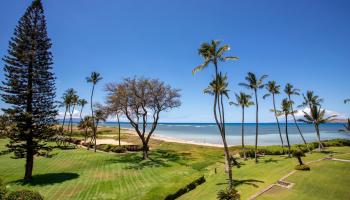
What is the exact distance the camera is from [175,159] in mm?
46094

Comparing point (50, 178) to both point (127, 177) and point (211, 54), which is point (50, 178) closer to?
point (127, 177)

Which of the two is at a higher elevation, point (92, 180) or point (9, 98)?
point (9, 98)

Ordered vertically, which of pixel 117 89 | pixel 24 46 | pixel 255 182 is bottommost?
pixel 255 182

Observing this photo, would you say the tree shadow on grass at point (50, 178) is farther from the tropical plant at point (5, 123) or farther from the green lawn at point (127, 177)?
the tropical plant at point (5, 123)

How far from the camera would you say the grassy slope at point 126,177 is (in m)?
24.0

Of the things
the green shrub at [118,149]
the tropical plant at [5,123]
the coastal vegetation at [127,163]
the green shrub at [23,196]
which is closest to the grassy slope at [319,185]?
the coastal vegetation at [127,163]

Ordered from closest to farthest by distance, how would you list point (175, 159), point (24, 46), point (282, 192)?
point (282, 192), point (24, 46), point (175, 159)

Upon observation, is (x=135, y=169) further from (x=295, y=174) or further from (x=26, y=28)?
(x=26, y=28)

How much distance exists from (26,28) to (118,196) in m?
27.7

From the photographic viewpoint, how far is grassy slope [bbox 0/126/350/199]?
24016mm

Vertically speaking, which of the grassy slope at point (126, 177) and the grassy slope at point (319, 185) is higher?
the grassy slope at point (319, 185)

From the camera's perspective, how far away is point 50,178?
99.9ft

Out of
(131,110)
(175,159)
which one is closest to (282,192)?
(175,159)

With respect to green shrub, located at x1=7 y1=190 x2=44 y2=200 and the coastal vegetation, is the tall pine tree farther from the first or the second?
green shrub, located at x1=7 y1=190 x2=44 y2=200
